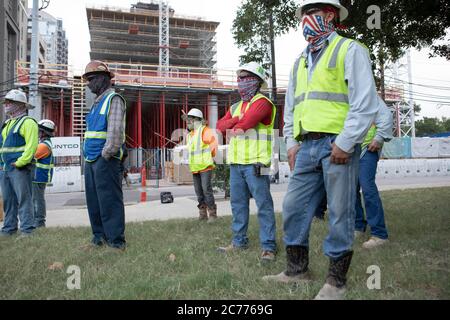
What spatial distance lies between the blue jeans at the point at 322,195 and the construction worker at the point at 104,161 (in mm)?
2294

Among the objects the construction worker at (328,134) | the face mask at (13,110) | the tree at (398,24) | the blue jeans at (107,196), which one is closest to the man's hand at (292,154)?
the construction worker at (328,134)

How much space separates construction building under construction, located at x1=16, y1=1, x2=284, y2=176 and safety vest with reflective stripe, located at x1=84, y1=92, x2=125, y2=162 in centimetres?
120

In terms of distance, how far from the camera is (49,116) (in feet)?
105

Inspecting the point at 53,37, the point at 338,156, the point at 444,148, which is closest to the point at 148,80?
the point at 444,148

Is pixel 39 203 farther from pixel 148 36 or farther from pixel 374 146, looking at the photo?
pixel 148 36

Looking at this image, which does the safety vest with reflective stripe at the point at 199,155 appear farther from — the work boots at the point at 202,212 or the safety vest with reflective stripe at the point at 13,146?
the safety vest with reflective stripe at the point at 13,146

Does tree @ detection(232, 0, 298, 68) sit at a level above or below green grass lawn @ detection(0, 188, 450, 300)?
above

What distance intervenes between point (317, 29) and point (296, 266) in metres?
1.87

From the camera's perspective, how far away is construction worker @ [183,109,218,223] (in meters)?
7.14

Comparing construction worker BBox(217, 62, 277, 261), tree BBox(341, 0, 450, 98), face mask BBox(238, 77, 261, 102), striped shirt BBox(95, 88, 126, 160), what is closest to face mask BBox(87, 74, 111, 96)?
striped shirt BBox(95, 88, 126, 160)

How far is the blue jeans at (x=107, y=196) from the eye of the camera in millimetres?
4682

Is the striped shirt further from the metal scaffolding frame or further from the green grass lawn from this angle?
the metal scaffolding frame
